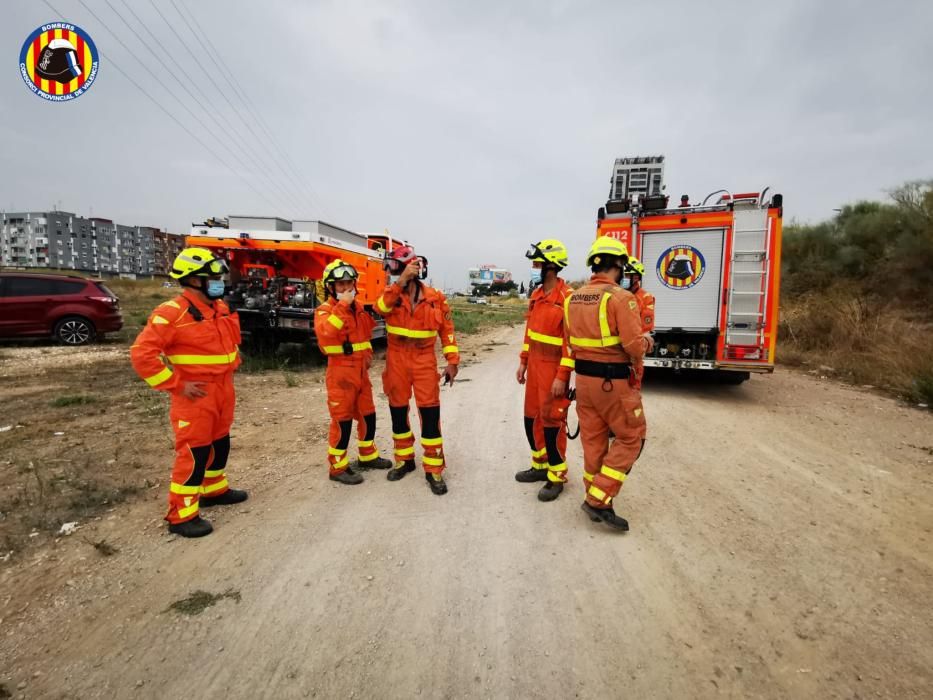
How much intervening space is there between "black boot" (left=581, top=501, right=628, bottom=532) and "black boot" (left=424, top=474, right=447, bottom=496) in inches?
44.5

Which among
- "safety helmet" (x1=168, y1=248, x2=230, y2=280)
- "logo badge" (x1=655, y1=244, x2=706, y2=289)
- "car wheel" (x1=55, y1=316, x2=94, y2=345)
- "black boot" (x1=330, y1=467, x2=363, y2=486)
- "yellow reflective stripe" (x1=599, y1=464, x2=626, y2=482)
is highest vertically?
"logo badge" (x1=655, y1=244, x2=706, y2=289)

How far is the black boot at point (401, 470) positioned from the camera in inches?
160

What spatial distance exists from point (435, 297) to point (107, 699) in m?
3.01

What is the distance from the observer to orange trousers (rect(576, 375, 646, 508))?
3.12 m

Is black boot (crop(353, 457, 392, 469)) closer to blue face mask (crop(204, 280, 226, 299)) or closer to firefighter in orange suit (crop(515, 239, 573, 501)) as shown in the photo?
firefighter in orange suit (crop(515, 239, 573, 501))

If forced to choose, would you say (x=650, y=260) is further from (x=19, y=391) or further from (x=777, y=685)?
(x=19, y=391)

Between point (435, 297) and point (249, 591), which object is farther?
point (435, 297)

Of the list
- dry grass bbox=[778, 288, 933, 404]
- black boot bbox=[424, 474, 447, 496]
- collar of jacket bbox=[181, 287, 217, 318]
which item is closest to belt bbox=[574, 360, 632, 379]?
black boot bbox=[424, 474, 447, 496]

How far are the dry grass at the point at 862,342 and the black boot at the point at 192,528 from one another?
29.0 feet

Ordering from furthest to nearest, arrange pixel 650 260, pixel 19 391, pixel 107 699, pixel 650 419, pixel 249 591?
pixel 650 260, pixel 19 391, pixel 650 419, pixel 249 591, pixel 107 699

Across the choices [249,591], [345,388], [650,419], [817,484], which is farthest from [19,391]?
[817,484]

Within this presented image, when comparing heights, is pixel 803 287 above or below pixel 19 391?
above

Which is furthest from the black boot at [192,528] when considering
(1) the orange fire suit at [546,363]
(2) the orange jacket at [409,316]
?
(1) the orange fire suit at [546,363]

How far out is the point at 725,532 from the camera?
322 centimetres
